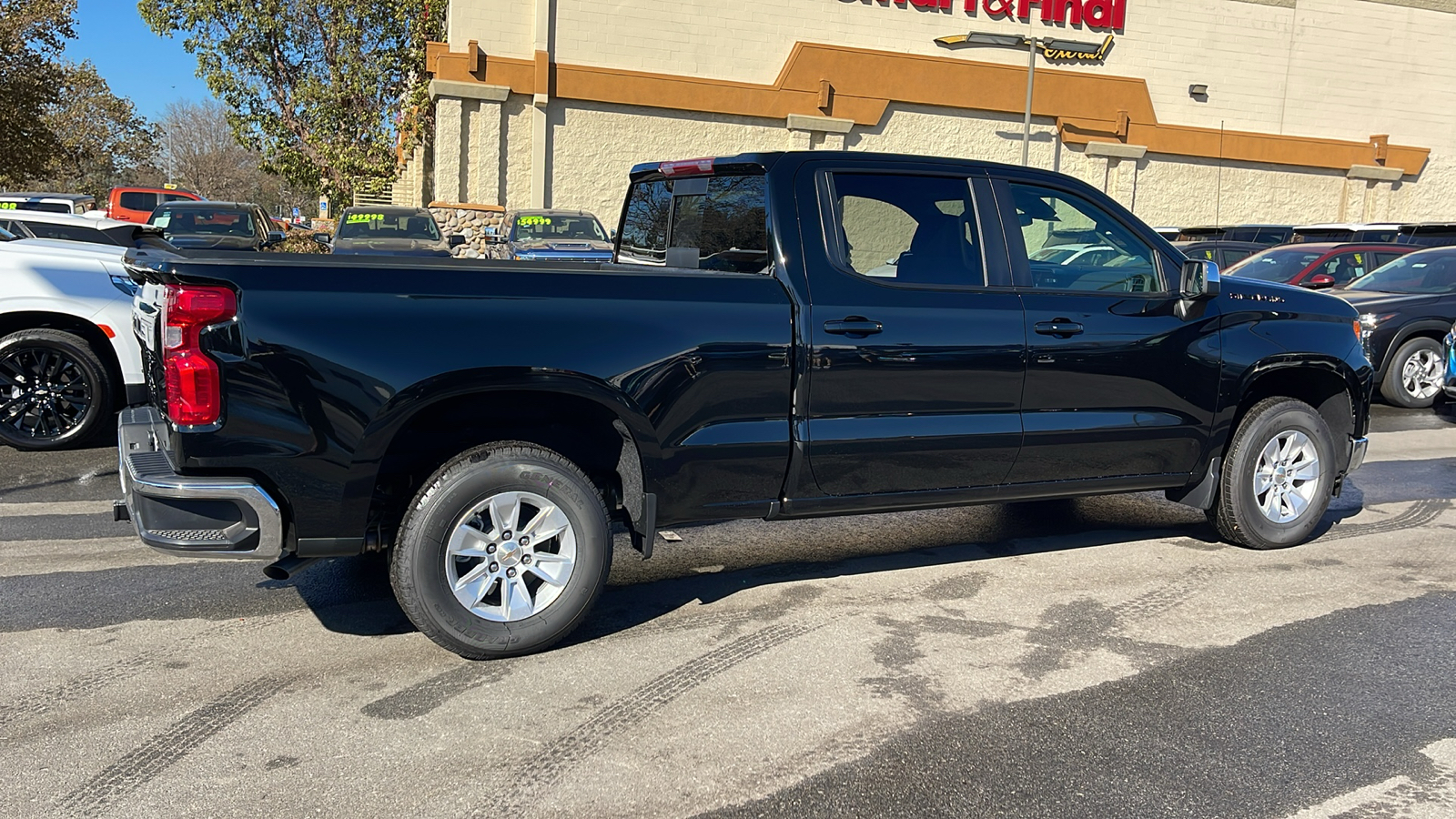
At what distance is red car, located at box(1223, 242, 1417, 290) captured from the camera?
14.0 meters

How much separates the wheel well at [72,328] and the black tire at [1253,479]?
23.5 feet

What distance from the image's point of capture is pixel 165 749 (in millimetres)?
3672

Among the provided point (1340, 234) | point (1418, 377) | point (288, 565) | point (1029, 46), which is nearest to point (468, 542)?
point (288, 565)

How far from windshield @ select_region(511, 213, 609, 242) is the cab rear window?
14320 millimetres

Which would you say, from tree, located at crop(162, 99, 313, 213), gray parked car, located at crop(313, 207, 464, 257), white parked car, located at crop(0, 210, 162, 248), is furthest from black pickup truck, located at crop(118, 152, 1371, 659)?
tree, located at crop(162, 99, 313, 213)

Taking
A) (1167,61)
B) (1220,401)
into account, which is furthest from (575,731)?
(1167,61)

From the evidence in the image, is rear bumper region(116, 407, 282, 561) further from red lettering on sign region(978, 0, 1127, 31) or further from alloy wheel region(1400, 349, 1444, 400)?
red lettering on sign region(978, 0, 1127, 31)

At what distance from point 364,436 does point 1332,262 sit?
43.8 feet

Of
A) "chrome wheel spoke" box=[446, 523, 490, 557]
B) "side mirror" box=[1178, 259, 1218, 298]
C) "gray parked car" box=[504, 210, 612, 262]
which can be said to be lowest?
"chrome wheel spoke" box=[446, 523, 490, 557]

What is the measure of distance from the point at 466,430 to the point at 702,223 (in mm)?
1550

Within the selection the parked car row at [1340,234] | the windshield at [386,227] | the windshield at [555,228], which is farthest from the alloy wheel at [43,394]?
the parked car row at [1340,234]

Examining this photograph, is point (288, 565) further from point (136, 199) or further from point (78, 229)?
point (136, 199)

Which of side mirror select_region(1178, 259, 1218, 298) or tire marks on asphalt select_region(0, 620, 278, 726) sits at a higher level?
side mirror select_region(1178, 259, 1218, 298)

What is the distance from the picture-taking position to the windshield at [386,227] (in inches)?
758
